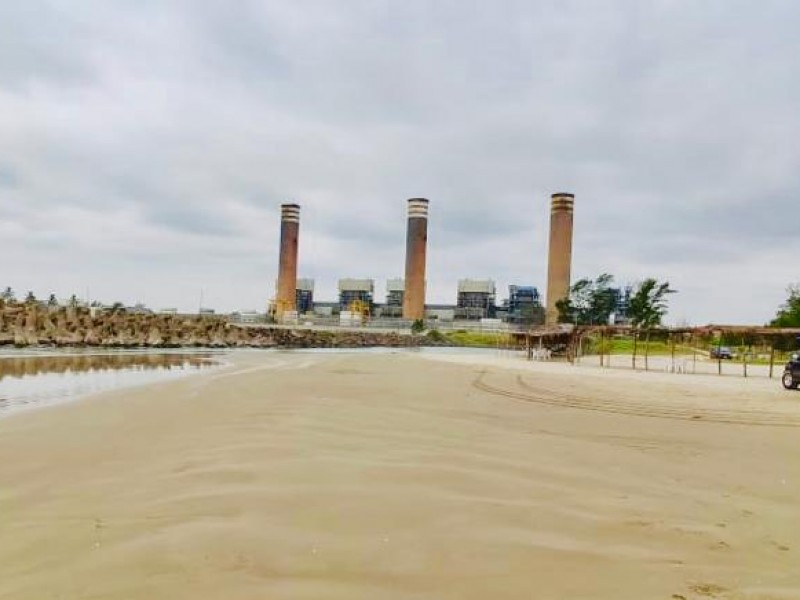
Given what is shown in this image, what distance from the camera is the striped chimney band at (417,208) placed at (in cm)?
10347

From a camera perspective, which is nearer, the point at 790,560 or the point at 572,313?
the point at 790,560

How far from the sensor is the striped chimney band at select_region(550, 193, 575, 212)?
93.8m

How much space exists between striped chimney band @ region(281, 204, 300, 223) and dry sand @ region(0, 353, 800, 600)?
10278 centimetres

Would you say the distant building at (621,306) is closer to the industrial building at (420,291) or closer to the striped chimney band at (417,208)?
the industrial building at (420,291)

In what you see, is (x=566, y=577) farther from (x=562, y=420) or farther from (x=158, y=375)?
(x=158, y=375)

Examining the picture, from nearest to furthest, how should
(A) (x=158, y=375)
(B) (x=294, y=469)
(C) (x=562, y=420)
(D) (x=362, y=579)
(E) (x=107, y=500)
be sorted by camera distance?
(D) (x=362, y=579), (E) (x=107, y=500), (B) (x=294, y=469), (C) (x=562, y=420), (A) (x=158, y=375)

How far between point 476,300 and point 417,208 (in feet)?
102

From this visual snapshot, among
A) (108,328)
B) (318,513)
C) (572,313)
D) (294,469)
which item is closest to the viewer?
(318,513)

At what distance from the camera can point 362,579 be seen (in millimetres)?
2859

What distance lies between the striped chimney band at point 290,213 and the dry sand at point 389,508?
337 ft

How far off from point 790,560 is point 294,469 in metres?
3.35

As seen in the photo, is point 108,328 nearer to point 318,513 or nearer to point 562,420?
point 562,420

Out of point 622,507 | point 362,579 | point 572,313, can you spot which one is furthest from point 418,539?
point 572,313

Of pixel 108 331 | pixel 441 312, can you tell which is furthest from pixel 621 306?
pixel 108 331
